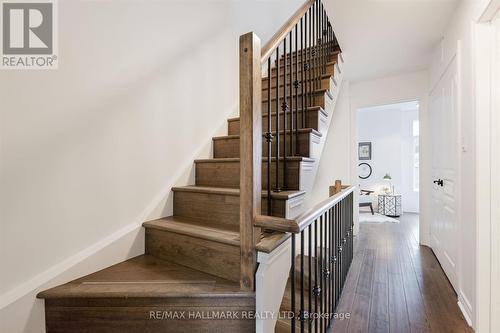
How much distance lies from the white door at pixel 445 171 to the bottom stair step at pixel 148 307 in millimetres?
1998

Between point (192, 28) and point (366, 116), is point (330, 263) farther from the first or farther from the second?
point (366, 116)

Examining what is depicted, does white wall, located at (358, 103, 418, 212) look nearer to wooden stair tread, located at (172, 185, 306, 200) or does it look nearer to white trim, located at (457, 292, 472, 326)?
white trim, located at (457, 292, 472, 326)

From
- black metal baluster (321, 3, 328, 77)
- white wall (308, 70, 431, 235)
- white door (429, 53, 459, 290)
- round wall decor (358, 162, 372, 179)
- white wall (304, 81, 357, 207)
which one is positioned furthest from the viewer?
round wall decor (358, 162, 372, 179)

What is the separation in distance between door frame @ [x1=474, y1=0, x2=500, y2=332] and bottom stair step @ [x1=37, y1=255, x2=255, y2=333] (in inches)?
60.3

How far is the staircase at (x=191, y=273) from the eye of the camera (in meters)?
1.08

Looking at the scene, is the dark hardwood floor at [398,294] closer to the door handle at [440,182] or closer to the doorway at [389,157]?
the door handle at [440,182]

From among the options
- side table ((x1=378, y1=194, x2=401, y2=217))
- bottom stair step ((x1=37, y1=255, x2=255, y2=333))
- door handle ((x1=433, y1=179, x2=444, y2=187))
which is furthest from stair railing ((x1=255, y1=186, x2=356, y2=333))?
side table ((x1=378, y1=194, x2=401, y2=217))

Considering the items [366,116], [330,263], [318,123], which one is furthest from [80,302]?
[366,116]

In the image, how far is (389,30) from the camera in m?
2.55

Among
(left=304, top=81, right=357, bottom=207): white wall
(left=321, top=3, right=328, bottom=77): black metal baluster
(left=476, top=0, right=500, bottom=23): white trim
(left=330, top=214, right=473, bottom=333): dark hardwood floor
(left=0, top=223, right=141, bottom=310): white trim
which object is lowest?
(left=330, top=214, right=473, bottom=333): dark hardwood floor

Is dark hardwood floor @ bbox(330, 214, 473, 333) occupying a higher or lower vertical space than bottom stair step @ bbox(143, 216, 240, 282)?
lower

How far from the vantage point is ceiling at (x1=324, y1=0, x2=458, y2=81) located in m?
2.19

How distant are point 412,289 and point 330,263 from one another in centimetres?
108

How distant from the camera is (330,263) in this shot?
1.64 metres
